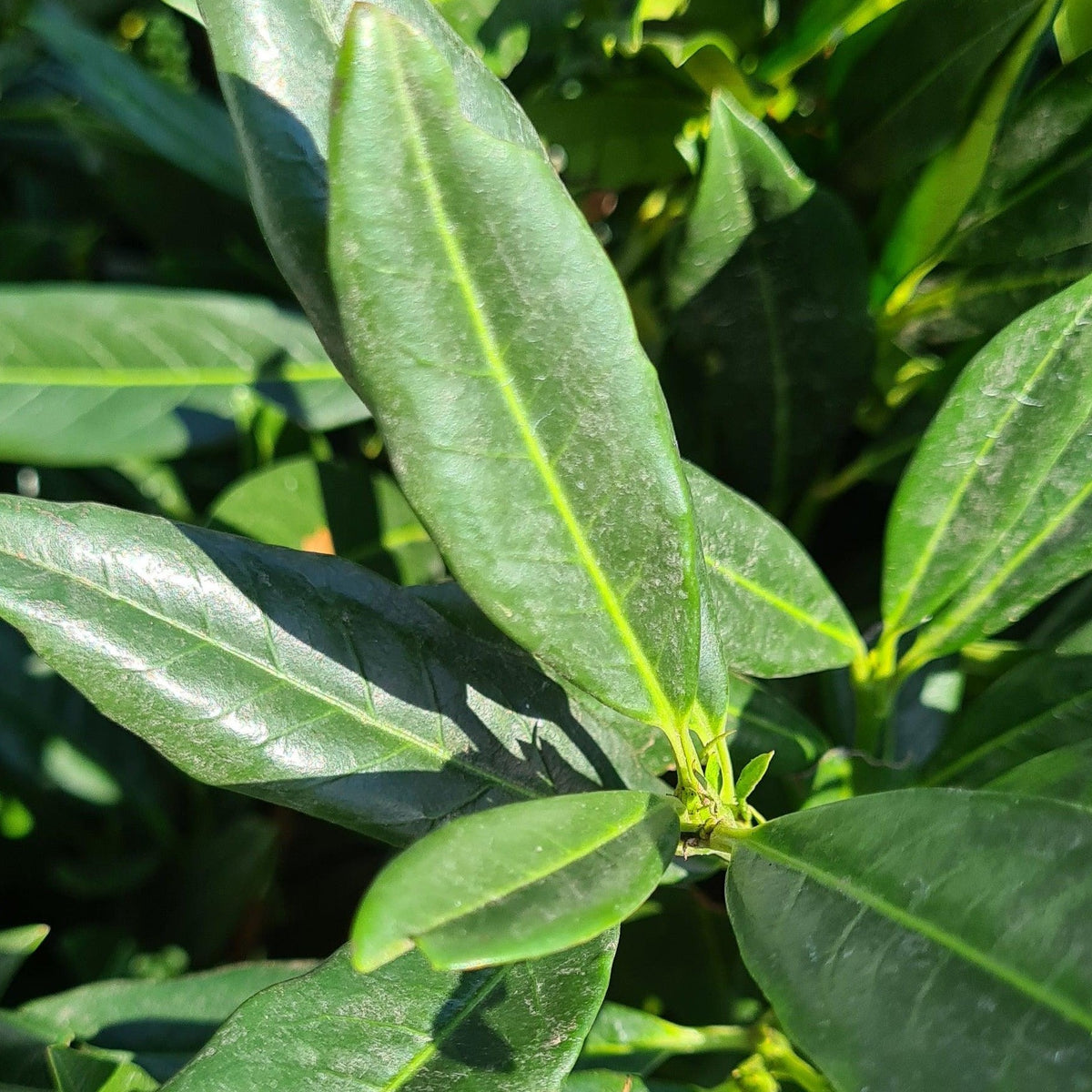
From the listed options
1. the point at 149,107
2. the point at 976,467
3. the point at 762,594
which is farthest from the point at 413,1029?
the point at 149,107

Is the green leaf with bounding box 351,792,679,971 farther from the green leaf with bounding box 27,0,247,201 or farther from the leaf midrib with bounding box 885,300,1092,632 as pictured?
the green leaf with bounding box 27,0,247,201

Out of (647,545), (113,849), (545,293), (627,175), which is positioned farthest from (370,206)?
(113,849)

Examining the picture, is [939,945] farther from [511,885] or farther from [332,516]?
[332,516]

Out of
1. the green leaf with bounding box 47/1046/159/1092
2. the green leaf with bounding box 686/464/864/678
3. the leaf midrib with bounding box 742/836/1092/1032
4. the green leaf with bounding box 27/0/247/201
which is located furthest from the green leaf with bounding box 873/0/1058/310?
the green leaf with bounding box 47/1046/159/1092

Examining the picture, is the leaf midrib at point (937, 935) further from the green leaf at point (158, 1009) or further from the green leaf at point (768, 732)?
the green leaf at point (158, 1009)

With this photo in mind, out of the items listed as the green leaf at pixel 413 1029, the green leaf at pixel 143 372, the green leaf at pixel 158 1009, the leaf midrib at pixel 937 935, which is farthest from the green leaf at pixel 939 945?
the green leaf at pixel 143 372

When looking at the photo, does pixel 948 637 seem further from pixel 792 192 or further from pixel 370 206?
pixel 370 206

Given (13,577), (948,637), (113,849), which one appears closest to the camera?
(13,577)
